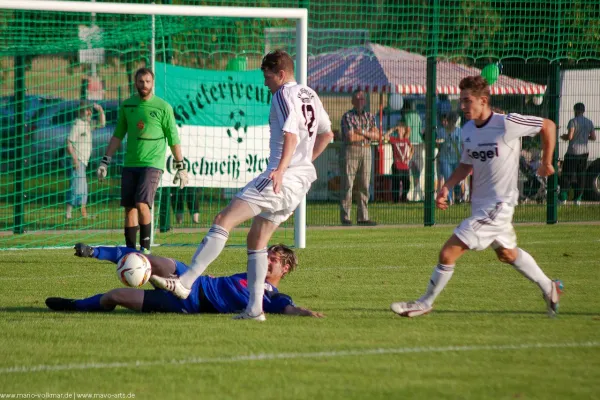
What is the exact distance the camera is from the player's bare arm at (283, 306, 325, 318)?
7.78 metres

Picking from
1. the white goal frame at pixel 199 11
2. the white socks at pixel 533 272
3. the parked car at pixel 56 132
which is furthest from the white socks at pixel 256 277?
the parked car at pixel 56 132

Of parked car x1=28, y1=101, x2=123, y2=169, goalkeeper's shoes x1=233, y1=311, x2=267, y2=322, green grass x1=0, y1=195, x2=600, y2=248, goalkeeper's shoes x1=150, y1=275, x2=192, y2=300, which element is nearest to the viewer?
goalkeeper's shoes x1=150, y1=275, x2=192, y2=300

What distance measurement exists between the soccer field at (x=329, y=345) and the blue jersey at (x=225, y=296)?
0.14m

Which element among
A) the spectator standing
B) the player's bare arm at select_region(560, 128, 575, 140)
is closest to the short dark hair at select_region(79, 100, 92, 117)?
the spectator standing

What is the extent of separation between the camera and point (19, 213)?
16.5 m

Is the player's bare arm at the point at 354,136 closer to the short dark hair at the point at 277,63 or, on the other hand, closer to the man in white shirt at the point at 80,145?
the man in white shirt at the point at 80,145

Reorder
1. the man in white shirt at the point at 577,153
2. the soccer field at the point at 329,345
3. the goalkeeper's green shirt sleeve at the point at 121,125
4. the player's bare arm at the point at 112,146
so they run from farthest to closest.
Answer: the man in white shirt at the point at 577,153 < the goalkeeper's green shirt sleeve at the point at 121,125 < the player's bare arm at the point at 112,146 < the soccer field at the point at 329,345

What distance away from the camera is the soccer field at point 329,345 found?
17.9ft

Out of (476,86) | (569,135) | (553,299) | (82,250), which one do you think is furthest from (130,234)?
(569,135)

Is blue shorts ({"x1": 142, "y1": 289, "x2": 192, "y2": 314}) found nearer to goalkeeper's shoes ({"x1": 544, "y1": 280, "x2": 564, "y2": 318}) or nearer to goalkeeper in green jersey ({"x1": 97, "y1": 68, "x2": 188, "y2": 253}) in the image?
goalkeeper's shoes ({"x1": 544, "y1": 280, "x2": 564, "y2": 318})

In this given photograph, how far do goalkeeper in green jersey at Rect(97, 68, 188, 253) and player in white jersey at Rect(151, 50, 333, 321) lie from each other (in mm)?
4877

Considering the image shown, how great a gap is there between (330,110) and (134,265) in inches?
559

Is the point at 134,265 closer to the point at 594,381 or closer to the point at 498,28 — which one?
the point at 594,381

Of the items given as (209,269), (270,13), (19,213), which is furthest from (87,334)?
(19,213)
